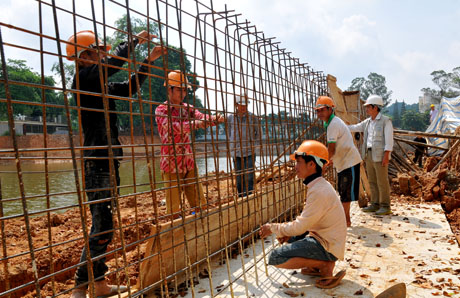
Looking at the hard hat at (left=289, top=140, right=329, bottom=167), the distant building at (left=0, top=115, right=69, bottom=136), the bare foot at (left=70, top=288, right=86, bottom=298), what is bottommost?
the bare foot at (left=70, top=288, right=86, bottom=298)

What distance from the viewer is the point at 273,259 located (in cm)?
304

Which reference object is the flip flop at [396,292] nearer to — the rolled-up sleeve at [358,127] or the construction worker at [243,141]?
the construction worker at [243,141]

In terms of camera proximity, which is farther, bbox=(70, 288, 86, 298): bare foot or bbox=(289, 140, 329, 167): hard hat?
bbox=(289, 140, 329, 167): hard hat

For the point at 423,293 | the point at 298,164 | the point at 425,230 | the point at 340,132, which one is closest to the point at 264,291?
the point at 298,164

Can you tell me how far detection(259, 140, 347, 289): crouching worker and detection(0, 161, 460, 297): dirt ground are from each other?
2.43ft

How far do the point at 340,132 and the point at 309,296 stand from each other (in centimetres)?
263

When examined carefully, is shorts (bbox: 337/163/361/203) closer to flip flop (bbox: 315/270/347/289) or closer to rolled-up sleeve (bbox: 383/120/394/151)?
rolled-up sleeve (bbox: 383/120/394/151)

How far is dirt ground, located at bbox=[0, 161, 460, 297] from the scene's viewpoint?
9.28 ft

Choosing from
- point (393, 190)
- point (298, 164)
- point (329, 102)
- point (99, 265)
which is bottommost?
point (393, 190)

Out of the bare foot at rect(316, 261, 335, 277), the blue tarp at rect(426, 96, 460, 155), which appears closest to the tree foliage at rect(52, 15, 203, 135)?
the bare foot at rect(316, 261, 335, 277)

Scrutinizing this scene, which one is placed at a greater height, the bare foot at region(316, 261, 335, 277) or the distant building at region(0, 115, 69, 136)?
the distant building at region(0, 115, 69, 136)

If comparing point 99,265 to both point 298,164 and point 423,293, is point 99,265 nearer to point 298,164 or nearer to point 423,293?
point 298,164

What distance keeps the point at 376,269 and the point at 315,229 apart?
0.93 metres

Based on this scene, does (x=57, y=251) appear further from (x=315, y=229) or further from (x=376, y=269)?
(x=376, y=269)
